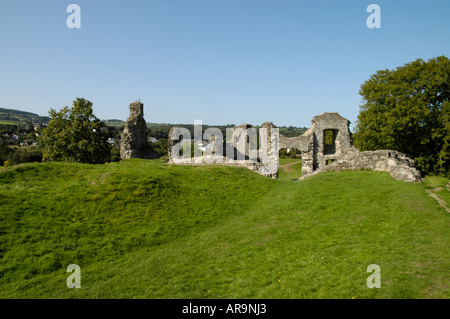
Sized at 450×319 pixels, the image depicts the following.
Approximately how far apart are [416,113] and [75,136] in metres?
33.6

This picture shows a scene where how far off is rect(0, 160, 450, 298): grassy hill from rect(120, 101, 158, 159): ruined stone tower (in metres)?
8.72

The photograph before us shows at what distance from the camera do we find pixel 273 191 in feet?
63.9

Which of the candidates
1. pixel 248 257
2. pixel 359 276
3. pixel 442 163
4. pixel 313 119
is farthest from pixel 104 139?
pixel 442 163

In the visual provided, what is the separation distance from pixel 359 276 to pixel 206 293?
3.96m

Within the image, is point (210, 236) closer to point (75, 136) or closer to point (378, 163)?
point (378, 163)

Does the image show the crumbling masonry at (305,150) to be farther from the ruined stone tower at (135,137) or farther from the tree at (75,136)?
the tree at (75,136)

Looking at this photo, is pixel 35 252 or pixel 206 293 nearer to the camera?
pixel 206 293

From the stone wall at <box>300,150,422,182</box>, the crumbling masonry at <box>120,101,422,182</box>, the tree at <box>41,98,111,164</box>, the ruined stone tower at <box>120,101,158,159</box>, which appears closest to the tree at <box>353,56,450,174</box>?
the crumbling masonry at <box>120,101,422,182</box>

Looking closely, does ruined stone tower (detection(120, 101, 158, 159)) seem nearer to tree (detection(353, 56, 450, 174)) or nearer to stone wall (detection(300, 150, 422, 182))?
stone wall (detection(300, 150, 422, 182))

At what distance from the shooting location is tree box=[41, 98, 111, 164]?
101ft

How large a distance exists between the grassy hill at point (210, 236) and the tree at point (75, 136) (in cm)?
Answer: 1340

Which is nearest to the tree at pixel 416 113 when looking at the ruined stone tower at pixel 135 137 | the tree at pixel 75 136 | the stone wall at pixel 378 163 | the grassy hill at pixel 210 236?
the stone wall at pixel 378 163
